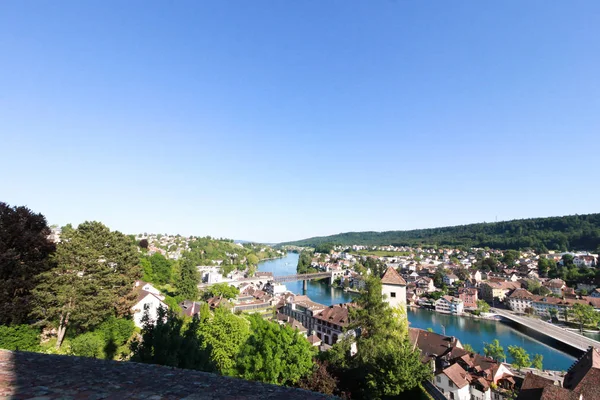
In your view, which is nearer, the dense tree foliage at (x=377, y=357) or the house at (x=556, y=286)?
the dense tree foliage at (x=377, y=357)

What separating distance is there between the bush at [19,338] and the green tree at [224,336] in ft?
28.2

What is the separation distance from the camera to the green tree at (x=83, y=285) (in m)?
17.7

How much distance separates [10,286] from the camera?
15.8m

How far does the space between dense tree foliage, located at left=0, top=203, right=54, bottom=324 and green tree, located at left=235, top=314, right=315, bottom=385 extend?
11707 mm

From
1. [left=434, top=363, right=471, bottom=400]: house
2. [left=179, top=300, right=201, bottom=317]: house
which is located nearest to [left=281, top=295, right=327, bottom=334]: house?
[left=179, top=300, right=201, bottom=317]: house

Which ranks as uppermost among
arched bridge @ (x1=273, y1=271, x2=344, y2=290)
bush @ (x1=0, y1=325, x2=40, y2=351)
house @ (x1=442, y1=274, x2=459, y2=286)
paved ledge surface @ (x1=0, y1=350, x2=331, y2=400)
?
paved ledge surface @ (x1=0, y1=350, x2=331, y2=400)

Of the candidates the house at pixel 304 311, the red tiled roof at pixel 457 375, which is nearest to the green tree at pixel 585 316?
the red tiled roof at pixel 457 375

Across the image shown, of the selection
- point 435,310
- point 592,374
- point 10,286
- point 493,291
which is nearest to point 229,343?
point 10,286

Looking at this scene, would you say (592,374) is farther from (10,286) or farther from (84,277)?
(10,286)

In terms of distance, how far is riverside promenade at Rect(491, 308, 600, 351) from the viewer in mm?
42500

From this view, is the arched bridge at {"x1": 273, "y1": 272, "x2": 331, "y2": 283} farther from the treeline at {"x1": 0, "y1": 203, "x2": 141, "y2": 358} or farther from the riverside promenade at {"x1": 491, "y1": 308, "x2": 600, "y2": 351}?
the treeline at {"x1": 0, "y1": 203, "x2": 141, "y2": 358}

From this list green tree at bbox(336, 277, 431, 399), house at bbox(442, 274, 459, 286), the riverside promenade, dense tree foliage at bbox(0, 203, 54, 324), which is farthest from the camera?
house at bbox(442, 274, 459, 286)

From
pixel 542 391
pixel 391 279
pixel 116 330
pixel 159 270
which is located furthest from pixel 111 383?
pixel 159 270

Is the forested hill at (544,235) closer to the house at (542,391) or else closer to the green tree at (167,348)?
A: the house at (542,391)
